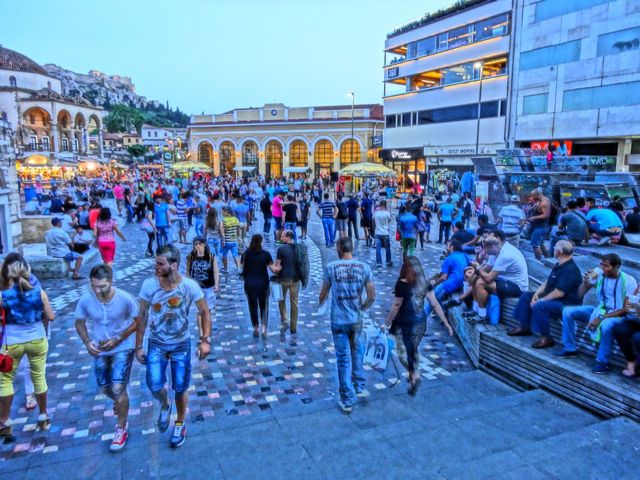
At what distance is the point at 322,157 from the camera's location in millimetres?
54469

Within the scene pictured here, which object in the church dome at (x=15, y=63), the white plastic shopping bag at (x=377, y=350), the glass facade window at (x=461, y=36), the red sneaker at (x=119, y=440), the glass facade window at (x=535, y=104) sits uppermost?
the church dome at (x=15, y=63)

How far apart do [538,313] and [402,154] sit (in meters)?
34.4

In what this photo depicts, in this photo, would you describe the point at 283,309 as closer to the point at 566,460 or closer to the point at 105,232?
the point at 566,460

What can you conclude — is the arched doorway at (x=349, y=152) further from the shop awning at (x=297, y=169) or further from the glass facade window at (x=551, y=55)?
the glass facade window at (x=551, y=55)

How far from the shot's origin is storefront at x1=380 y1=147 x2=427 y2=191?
3792 centimetres

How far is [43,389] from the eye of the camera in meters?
4.34

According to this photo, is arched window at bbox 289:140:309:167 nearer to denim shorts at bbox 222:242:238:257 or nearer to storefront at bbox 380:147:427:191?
storefront at bbox 380:147:427:191

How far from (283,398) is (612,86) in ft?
89.9

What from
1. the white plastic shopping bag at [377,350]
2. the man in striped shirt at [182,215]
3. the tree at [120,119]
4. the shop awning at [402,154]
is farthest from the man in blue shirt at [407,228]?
the tree at [120,119]

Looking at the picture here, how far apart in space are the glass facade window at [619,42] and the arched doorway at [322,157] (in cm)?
3206

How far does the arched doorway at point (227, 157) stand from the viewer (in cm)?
5805

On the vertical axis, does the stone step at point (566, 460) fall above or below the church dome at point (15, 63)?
below

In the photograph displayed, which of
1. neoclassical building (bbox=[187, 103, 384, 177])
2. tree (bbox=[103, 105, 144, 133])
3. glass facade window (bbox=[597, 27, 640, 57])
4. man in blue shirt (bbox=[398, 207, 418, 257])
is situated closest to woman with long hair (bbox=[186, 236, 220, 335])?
man in blue shirt (bbox=[398, 207, 418, 257])

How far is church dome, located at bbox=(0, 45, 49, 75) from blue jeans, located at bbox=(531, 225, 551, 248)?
71.0 m
